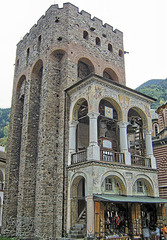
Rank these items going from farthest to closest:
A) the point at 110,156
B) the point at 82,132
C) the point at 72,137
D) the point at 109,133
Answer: the point at 109,133 < the point at 82,132 < the point at 72,137 < the point at 110,156

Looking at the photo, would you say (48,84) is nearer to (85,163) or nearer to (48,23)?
(48,23)

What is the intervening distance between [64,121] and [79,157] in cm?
318

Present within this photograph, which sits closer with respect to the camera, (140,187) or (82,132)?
(140,187)

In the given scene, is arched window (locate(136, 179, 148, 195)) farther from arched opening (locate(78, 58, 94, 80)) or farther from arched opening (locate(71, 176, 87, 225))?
arched opening (locate(78, 58, 94, 80))

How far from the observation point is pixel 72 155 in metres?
18.2

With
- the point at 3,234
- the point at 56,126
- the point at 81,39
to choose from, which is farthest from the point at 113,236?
the point at 81,39

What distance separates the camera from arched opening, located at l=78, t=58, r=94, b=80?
2269cm

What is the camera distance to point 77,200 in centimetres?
1738

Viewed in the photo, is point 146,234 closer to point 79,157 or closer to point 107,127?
point 79,157

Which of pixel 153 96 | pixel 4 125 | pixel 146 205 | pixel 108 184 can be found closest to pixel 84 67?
pixel 108 184

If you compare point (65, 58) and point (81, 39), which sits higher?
point (81, 39)

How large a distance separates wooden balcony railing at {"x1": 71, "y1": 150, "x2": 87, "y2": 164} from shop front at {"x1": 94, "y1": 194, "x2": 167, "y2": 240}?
2.88m

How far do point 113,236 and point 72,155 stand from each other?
5859 mm

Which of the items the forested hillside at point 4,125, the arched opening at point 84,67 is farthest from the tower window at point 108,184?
the forested hillside at point 4,125
